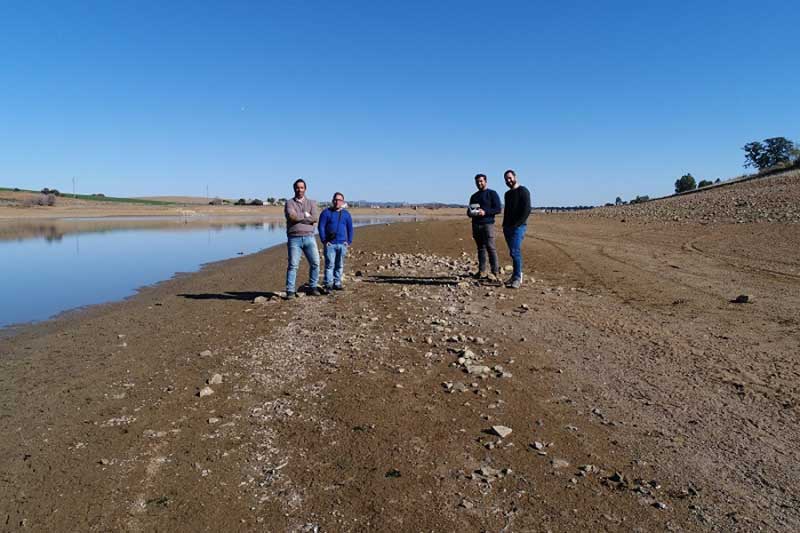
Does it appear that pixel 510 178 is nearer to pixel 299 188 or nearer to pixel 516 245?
pixel 516 245

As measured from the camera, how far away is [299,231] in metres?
10.5

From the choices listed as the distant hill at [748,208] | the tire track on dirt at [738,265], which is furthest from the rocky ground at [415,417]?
the distant hill at [748,208]

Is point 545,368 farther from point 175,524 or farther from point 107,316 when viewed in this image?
point 107,316

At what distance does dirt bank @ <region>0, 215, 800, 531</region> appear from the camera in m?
3.25

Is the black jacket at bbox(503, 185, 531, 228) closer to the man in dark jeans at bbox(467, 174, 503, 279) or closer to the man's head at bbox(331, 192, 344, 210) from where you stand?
the man in dark jeans at bbox(467, 174, 503, 279)

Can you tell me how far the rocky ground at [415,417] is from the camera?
3248 millimetres

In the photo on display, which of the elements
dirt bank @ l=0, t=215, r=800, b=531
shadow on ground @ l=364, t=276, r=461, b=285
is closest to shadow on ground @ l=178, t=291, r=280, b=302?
dirt bank @ l=0, t=215, r=800, b=531

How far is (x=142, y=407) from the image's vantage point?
4949mm

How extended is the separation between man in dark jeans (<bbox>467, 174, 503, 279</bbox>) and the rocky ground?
231cm

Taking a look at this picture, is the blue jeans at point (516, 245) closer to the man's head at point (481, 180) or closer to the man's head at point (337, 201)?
the man's head at point (481, 180)

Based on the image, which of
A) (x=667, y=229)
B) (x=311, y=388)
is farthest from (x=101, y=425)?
(x=667, y=229)

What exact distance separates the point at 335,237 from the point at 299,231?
91 cm

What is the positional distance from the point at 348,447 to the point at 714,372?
13.1ft

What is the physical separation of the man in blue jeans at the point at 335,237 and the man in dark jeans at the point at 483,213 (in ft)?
9.18
